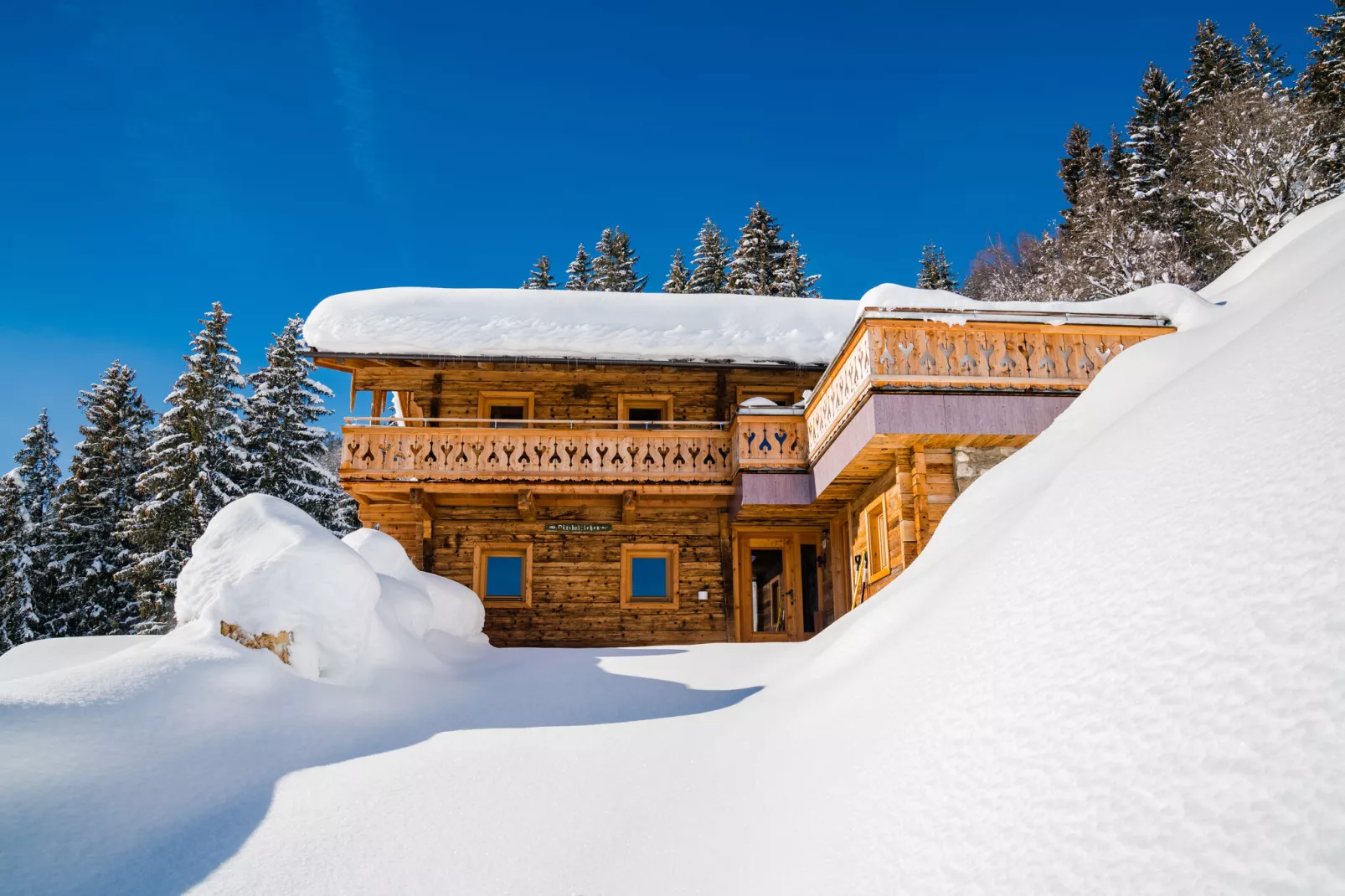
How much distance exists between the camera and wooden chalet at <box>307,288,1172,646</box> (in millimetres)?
16547

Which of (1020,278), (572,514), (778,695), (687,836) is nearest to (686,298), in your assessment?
(572,514)

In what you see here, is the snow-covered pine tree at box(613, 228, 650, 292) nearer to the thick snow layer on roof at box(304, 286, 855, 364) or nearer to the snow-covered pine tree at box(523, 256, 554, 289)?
the snow-covered pine tree at box(523, 256, 554, 289)

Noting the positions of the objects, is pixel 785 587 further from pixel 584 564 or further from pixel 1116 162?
pixel 1116 162

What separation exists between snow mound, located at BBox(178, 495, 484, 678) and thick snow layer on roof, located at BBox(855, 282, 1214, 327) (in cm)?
759

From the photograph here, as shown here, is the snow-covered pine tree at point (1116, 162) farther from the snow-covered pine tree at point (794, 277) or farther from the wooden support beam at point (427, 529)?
the wooden support beam at point (427, 529)

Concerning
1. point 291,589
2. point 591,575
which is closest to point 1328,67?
point 591,575

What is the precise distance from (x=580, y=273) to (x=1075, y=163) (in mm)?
28319

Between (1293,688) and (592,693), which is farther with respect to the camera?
(592,693)

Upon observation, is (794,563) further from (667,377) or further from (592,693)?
(592,693)

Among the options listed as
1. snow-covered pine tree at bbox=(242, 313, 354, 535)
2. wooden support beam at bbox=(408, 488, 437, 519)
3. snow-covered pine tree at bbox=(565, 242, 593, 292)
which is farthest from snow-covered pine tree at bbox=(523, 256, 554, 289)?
wooden support beam at bbox=(408, 488, 437, 519)

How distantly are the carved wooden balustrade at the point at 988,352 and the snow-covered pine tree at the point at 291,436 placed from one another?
78.4 ft

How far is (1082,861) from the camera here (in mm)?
2168

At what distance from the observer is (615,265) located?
171 ft

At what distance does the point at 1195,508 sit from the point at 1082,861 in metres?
1.33
